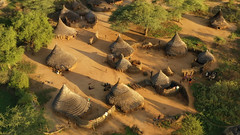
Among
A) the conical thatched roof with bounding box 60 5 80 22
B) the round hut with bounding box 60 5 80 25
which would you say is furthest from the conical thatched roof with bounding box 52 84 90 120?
the conical thatched roof with bounding box 60 5 80 22

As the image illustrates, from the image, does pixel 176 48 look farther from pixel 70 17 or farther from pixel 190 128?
pixel 70 17

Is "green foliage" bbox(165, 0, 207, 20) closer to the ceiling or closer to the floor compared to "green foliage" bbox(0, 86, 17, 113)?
closer to the ceiling

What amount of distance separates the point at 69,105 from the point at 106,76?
7.78 m

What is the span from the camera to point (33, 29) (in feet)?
94.5

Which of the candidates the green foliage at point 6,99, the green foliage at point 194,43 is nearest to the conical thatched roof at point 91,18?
the green foliage at point 194,43

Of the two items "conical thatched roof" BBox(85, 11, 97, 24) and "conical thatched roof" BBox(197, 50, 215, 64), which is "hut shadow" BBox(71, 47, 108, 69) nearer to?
"conical thatched roof" BBox(85, 11, 97, 24)

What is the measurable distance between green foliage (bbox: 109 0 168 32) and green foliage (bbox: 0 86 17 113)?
782 inches

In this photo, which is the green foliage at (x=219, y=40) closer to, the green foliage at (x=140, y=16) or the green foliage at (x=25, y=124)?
the green foliage at (x=140, y=16)

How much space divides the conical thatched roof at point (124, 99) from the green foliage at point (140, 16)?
1523 centimetres

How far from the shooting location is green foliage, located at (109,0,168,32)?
32.9 m

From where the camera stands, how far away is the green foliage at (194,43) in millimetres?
32944

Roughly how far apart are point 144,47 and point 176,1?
41.6ft

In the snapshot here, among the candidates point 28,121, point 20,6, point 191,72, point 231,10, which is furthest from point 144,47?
point 20,6

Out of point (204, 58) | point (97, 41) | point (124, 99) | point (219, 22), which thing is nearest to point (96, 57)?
Answer: point (97, 41)
